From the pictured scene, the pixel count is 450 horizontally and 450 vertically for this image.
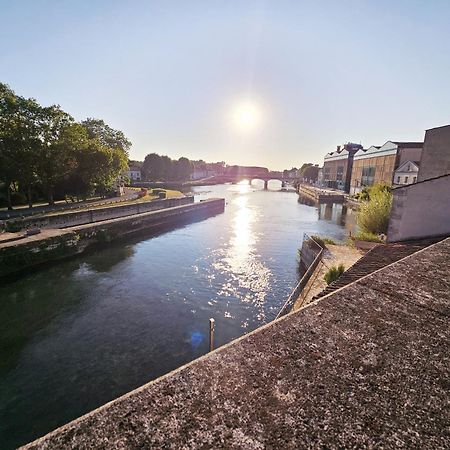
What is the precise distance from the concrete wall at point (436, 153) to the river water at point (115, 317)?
12.7 m

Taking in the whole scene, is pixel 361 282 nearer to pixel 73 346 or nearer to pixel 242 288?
pixel 73 346

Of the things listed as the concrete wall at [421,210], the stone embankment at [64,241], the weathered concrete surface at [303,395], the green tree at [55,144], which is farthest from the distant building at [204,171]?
the weathered concrete surface at [303,395]

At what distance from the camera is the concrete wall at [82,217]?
22670 millimetres

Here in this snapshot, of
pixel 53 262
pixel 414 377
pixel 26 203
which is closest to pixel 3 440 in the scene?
pixel 414 377

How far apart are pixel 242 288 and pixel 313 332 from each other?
1540 centimetres

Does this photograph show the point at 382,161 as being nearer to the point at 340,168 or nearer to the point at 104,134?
the point at 340,168

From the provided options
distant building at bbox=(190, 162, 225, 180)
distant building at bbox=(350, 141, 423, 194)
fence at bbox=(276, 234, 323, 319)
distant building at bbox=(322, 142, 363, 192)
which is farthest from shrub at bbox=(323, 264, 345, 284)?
distant building at bbox=(190, 162, 225, 180)

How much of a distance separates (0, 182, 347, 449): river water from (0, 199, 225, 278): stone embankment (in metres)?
1.23

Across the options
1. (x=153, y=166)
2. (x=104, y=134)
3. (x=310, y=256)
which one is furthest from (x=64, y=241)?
(x=153, y=166)

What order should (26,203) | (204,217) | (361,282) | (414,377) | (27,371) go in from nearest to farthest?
(414,377)
(361,282)
(27,371)
(26,203)
(204,217)

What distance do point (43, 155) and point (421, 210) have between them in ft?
111

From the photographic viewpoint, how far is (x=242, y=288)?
17.1 meters

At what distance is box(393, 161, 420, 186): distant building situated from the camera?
5021 cm

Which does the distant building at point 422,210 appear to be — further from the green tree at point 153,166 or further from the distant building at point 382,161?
Result: the green tree at point 153,166
